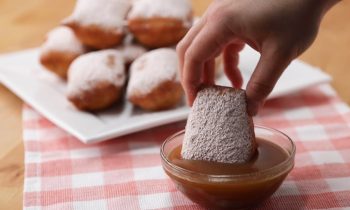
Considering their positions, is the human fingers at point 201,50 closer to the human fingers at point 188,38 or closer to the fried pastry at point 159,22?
the human fingers at point 188,38

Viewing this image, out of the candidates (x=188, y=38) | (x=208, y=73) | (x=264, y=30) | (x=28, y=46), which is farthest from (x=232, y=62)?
(x=28, y=46)

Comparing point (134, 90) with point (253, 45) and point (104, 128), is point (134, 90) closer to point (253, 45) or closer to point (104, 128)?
point (104, 128)

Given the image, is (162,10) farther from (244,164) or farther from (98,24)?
(244,164)

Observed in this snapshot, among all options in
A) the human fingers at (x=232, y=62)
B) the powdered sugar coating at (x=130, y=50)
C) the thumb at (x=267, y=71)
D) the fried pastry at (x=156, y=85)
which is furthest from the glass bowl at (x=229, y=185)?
the powdered sugar coating at (x=130, y=50)

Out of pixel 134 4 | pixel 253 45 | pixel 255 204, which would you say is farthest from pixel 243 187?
pixel 134 4

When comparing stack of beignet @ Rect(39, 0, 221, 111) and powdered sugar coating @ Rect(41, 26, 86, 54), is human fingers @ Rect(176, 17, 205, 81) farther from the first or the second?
powdered sugar coating @ Rect(41, 26, 86, 54)

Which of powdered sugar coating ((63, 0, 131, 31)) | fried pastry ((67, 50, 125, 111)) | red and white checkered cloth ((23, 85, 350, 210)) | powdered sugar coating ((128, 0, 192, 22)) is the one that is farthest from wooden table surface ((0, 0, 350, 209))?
powdered sugar coating ((128, 0, 192, 22))
